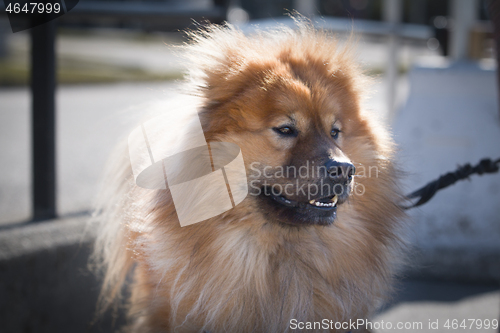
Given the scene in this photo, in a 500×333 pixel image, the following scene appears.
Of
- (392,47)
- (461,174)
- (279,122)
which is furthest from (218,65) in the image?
(392,47)

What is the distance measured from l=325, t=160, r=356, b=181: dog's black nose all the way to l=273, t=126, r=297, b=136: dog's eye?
270 mm

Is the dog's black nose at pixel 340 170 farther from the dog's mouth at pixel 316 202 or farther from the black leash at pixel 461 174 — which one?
the black leash at pixel 461 174

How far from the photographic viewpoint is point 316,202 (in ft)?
6.20

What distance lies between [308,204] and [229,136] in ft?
1.62

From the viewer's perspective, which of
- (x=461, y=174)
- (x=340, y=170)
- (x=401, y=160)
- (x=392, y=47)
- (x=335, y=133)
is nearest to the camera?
(x=340, y=170)

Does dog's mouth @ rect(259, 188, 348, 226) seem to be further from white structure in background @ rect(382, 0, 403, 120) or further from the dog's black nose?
white structure in background @ rect(382, 0, 403, 120)

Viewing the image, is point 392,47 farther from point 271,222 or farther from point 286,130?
point 271,222

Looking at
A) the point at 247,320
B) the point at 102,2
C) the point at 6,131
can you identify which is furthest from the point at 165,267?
the point at 6,131

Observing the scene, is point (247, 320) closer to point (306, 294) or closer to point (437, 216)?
point (306, 294)

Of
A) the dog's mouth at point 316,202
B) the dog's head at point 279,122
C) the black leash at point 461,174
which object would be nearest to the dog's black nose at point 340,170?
the dog's head at point 279,122

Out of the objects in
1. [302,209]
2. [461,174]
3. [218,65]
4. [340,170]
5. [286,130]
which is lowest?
[461,174]

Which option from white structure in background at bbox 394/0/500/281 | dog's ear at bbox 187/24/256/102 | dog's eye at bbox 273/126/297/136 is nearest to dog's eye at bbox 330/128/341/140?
dog's eye at bbox 273/126/297/136

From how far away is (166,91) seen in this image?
7.17 ft

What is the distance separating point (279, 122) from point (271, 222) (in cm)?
48
